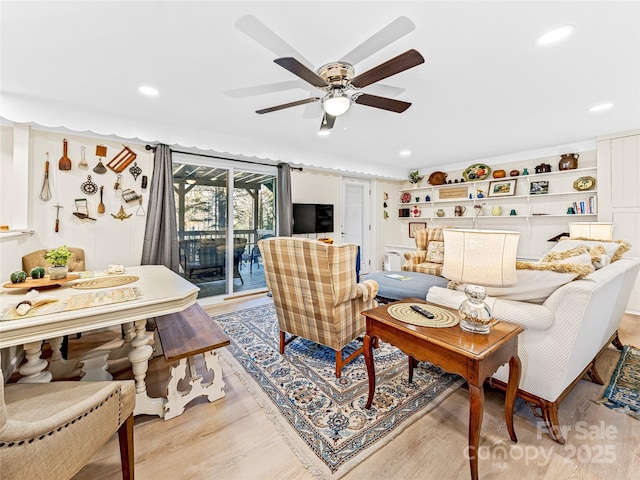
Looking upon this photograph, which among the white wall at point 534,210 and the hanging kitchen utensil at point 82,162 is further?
the white wall at point 534,210

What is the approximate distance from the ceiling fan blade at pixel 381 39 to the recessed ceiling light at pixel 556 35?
0.88 metres

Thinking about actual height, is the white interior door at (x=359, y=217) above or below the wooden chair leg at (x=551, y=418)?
above

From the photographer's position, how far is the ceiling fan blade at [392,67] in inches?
57.8

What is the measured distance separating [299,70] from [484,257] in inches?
58.2

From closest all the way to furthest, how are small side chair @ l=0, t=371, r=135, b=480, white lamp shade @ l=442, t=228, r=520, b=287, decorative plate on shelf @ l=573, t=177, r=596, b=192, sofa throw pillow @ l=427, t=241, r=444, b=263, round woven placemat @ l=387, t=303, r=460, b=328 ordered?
1. small side chair @ l=0, t=371, r=135, b=480
2. white lamp shade @ l=442, t=228, r=520, b=287
3. round woven placemat @ l=387, t=303, r=460, b=328
4. decorative plate on shelf @ l=573, t=177, r=596, b=192
5. sofa throw pillow @ l=427, t=241, r=444, b=263

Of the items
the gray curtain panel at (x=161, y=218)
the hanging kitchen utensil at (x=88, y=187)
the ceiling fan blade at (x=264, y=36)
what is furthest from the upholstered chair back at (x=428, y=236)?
the hanging kitchen utensil at (x=88, y=187)

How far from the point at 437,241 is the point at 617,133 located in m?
2.62

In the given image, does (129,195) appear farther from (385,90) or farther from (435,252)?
(435,252)

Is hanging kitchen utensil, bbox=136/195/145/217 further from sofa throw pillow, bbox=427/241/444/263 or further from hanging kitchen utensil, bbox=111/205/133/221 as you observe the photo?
sofa throw pillow, bbox=427/241/444/263

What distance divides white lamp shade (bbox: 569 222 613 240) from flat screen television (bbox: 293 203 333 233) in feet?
11.5

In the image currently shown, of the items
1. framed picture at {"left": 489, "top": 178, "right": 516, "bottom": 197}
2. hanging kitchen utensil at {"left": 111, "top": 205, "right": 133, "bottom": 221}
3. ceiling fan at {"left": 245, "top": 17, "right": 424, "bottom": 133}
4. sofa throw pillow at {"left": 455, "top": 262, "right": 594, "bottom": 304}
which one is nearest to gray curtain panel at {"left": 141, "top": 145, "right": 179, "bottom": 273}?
hanging kitchen utensil at {"left": 111, "top": 205, "right": 133, "bottom": 221}

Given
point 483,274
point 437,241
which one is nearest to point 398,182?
point 437,241

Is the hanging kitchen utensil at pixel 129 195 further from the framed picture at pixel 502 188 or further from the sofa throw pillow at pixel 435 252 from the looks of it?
the framed picture at pixel 502 188

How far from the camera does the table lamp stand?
4.29ft
